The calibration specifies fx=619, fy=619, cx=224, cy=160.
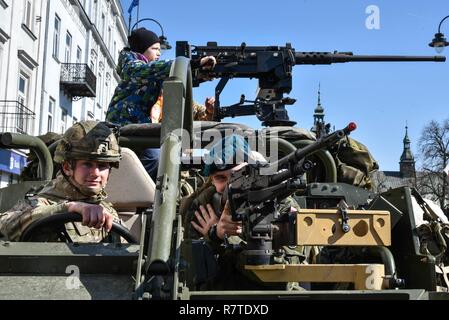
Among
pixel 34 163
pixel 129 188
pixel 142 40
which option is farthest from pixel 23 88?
pixel 129 188

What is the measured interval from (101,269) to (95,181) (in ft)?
3.13

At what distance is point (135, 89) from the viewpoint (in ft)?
14.1

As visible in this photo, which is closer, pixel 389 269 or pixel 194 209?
pixel 389 269

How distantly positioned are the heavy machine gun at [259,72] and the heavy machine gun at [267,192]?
338 centimetres

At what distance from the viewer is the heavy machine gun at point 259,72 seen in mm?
6023

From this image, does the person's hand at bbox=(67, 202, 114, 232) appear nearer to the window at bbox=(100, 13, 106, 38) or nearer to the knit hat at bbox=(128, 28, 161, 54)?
the knit hat at bbox=(128, 28, 161, 54)

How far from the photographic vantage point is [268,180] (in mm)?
2344

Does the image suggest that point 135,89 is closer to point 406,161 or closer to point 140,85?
point 140,85

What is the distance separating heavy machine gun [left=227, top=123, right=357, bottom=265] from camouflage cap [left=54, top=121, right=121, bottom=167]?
1055 millimetres

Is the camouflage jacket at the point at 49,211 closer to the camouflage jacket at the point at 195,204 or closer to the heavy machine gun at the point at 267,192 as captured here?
the camouflage jacket at the point at 195,204

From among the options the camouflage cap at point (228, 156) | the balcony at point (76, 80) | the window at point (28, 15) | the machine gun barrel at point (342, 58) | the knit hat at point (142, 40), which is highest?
the window at point (28, 15)

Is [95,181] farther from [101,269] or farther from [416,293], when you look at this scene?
[416,293]

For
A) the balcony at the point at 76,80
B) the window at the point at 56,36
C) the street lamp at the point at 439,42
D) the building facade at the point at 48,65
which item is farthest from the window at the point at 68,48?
the street lamp at the point at 439,42
